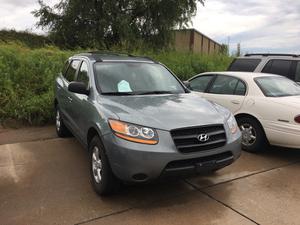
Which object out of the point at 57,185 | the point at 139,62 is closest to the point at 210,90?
the point at 139,62

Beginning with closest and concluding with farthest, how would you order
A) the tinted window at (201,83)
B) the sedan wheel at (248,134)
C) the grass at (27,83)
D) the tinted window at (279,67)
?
the sedan wheel at (248,134)
the tinted window at (201,83)
the grass at (27,83)
the tinted window at (279,67)

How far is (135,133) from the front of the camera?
3490mm

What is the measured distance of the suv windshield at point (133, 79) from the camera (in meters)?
4.53

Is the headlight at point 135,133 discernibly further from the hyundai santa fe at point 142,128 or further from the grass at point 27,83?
the grass at point 27,83

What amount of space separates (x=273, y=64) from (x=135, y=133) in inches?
233

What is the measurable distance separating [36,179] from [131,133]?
6.21 ft

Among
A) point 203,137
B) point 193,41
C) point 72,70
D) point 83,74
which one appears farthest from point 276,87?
point 193,41

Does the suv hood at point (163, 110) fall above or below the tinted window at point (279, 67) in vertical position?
below

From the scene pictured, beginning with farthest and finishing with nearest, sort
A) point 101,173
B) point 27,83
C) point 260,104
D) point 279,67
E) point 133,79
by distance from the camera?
point 27,83 < point 279,67 < point 260,104 < point 133,79 < point 101,173

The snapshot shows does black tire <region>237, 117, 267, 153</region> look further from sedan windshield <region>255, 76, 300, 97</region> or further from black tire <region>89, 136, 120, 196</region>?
black tire <region>89, 136, 120, 196</region>

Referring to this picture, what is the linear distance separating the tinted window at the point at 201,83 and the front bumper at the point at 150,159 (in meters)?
3.43

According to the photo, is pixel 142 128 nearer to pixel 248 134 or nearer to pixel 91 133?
pixel 91 133

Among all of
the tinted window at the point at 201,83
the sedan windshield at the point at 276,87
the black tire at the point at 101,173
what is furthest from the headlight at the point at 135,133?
the tinted window at the point at 201,83

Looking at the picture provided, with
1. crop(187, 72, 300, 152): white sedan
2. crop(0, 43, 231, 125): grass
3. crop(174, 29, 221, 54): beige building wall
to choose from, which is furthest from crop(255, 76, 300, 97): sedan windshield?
crop(174, 29, 221, 54): beige building wall
